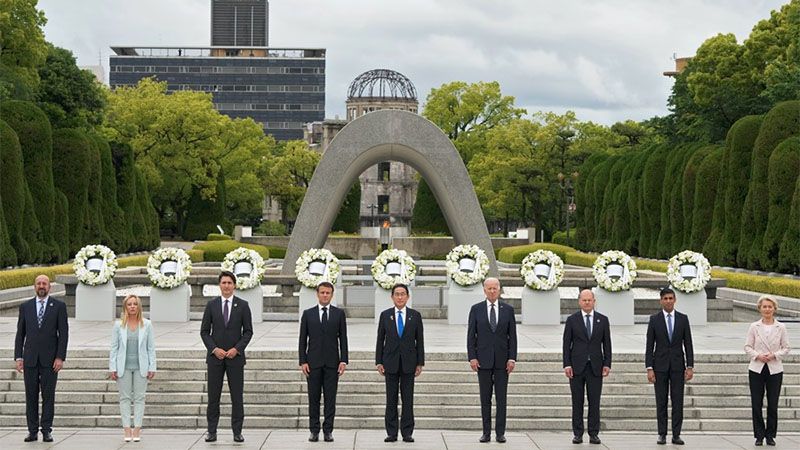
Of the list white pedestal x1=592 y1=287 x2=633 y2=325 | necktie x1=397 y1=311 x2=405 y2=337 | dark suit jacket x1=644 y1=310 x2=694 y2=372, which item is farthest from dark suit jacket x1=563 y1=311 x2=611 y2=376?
white pedestal x1=592 y1=287 x2=633 y2=325

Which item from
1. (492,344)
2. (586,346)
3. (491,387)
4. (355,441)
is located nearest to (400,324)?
(492,344)

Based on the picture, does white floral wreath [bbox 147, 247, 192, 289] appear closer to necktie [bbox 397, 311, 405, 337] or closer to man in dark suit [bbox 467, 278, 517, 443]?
necktie [bbox 397, 311, 405, 337]

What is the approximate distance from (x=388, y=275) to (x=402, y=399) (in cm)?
777

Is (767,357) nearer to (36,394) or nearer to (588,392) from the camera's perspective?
(588,392)

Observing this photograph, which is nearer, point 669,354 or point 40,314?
point 669,354

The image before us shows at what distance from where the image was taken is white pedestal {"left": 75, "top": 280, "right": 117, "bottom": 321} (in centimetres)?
1911

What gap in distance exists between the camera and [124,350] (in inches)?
403

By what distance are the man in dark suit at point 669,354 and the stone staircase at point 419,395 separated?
1502 mm

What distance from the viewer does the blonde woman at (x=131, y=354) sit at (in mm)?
10227

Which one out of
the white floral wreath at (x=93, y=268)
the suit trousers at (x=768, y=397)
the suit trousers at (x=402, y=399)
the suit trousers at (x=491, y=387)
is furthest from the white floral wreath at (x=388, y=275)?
the suit trousers at (x=768, y=397)

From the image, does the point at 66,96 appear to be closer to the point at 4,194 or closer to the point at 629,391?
the point at 4,194

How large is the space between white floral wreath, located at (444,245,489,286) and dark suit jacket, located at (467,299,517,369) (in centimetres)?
789

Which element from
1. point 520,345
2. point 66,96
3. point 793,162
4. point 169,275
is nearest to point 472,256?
point 520,345

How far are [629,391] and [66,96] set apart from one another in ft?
136
